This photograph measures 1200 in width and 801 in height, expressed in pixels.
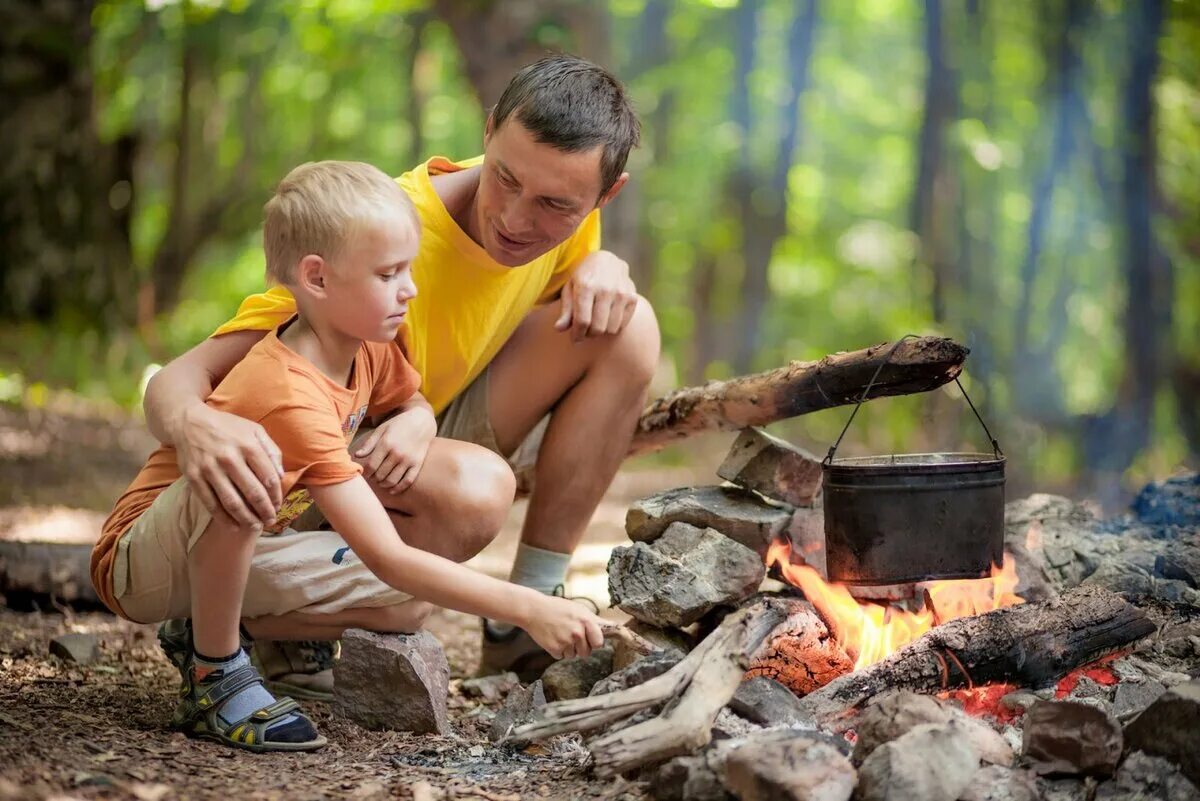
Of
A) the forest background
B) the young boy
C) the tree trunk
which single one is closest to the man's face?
the young boy

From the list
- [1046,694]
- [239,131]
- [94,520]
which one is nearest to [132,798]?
[1046,694]

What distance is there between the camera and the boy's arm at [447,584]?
7.18 feet

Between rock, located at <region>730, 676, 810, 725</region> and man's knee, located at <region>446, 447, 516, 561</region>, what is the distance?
0.75 metres

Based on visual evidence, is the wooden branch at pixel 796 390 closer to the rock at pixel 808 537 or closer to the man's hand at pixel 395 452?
the rock at pixel 808 537

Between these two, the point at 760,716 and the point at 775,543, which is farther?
the point at 775,543

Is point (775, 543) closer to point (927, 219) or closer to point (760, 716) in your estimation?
point (760, 716)

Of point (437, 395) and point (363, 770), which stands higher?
point (437, 395)

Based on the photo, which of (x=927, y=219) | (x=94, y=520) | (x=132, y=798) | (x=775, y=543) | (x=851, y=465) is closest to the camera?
(x=132, y=798)

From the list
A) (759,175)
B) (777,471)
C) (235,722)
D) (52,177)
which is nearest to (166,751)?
(235,722)

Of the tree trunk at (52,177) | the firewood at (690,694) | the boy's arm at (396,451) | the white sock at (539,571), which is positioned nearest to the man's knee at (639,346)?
the white sock at (539,571)

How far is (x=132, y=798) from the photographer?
197 centimetres

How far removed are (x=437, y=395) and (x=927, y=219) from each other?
317 inches

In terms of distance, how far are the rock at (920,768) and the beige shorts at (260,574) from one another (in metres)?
A: 1.22

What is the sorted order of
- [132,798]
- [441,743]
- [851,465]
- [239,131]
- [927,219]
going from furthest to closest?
[239,131] < [927,219] < [851,465] < [441,743] < [132,798]
